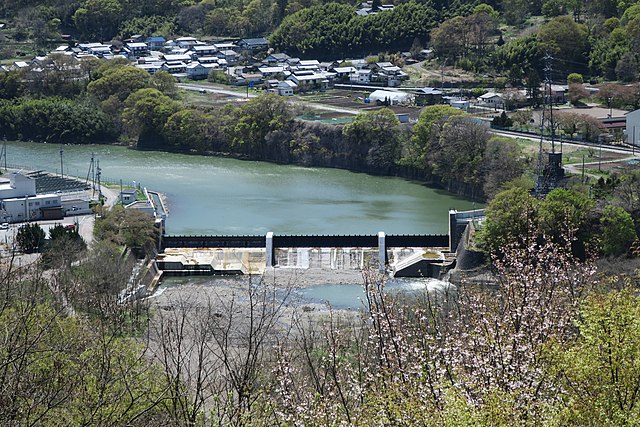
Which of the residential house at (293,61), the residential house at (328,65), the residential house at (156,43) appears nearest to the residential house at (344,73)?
the residential house at (328,65)

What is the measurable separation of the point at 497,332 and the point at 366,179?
62.1 feet

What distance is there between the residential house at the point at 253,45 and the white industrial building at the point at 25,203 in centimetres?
2123

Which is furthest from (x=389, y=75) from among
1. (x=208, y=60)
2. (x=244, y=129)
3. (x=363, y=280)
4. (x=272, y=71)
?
(x=363, y=280)

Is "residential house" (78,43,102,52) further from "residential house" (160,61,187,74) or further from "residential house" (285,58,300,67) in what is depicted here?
"residential house" (285,58,300,67)

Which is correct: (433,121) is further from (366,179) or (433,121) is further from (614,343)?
(614,343)

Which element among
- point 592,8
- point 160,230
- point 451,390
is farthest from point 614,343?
point 592,8

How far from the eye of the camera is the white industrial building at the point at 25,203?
19281mm

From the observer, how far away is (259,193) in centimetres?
2300

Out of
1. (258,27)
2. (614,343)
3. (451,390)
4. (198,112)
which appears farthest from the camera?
(258,27)

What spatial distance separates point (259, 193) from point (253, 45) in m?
18.4

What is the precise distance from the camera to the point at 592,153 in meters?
23.5

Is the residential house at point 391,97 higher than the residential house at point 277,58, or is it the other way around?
the residential house at point 277,58

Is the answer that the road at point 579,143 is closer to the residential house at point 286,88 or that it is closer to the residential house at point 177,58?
the residential house at point 286,88

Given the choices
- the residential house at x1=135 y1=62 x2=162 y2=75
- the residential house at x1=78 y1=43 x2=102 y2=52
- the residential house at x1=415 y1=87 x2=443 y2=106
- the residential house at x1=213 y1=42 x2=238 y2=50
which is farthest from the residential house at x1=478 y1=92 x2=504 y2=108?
the residential house at x1=78 y1=43 x2=102 y2=52
